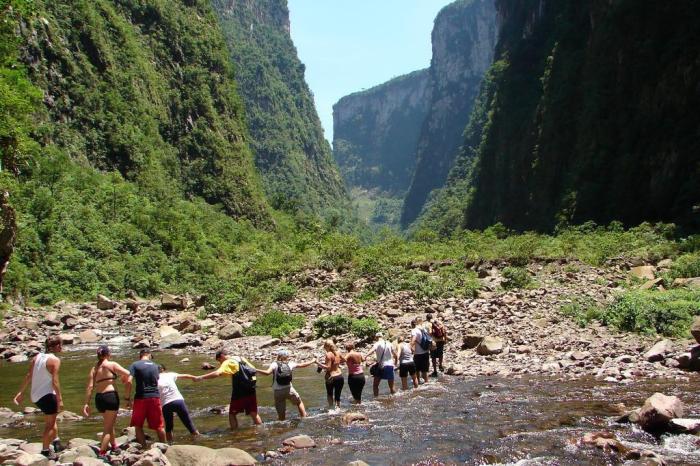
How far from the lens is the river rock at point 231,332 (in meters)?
21.5

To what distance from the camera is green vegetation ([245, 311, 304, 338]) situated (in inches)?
816

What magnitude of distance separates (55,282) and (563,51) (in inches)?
2225

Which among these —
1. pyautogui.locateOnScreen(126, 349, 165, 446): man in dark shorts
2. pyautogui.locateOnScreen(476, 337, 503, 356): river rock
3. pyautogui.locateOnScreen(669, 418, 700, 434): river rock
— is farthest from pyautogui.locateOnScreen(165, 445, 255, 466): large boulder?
pyautogui.locateOnScreen(476, 337, 503, 356): river rock

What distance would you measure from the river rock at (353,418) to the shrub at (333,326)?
27.8 ft

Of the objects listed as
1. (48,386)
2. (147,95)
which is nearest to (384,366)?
(48,386)

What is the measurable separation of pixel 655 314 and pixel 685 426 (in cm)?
783

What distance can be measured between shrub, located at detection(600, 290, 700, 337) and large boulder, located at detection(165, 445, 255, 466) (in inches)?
440

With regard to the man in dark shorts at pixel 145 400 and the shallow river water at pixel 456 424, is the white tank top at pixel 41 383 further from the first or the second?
the shallow river water at pixel 456 424

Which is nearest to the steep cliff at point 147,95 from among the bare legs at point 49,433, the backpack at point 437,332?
the backpack at point 437,332

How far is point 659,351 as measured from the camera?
12.8 m

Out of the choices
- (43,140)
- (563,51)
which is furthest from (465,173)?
(43,140)

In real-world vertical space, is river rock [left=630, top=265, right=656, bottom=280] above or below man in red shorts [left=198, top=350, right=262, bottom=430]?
above

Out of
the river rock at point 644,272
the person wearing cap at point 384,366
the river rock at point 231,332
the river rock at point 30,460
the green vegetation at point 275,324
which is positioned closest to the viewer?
the river rock at point 30,460

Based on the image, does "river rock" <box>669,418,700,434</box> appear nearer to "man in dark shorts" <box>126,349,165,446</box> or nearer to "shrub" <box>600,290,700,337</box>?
"shrub" <box>600,290,700,337</box>
